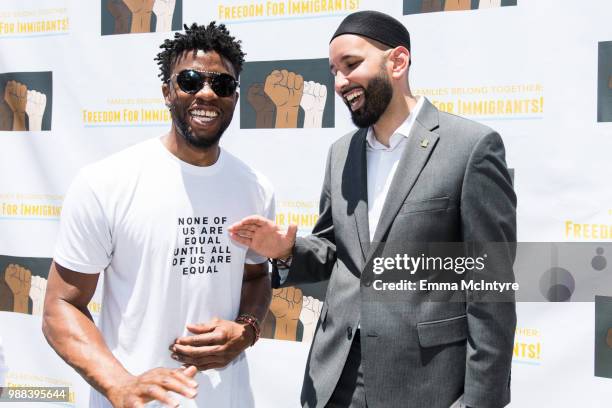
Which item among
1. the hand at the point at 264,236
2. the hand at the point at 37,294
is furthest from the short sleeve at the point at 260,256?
the hand at the point at 37,294

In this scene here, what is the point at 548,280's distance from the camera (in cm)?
267

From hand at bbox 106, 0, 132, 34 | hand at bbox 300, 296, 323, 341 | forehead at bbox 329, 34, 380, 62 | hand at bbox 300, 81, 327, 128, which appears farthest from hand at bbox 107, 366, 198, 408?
hand at bbox 106, 0, 132, 34

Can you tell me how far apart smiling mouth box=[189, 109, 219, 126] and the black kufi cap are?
1.65ft

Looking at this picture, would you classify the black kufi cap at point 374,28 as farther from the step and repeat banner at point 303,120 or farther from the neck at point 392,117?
the step and repeat banner at point 303,120

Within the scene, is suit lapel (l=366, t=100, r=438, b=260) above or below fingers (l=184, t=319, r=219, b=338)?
above

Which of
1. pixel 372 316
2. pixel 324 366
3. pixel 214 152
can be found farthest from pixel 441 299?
pixel 214 152

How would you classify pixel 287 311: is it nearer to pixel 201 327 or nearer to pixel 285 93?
pixel 285 93

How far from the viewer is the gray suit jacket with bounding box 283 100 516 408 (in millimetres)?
1769

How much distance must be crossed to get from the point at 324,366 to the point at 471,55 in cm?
156

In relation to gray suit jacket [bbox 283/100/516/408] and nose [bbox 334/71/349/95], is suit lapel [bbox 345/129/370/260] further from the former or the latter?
nose [bbox 334/71/349/95]

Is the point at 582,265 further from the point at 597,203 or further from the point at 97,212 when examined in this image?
the point at 97,212

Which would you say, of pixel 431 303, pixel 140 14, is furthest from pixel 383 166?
pixel 140 14

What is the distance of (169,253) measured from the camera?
1.86m

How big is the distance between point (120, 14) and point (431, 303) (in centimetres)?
250
